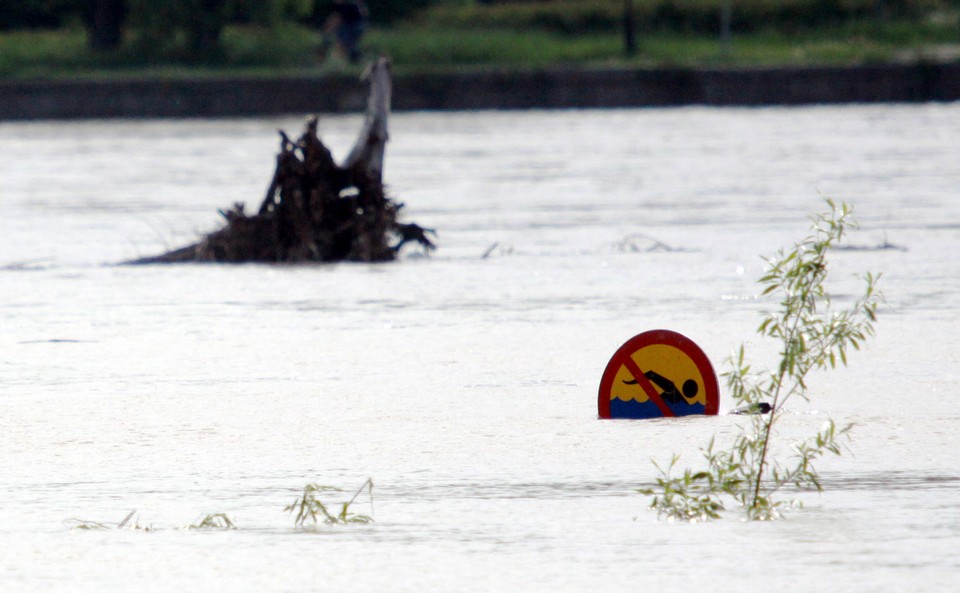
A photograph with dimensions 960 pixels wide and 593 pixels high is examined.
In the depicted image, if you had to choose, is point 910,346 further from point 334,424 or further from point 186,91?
point 186,91

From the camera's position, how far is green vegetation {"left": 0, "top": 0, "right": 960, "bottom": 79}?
34344 mm

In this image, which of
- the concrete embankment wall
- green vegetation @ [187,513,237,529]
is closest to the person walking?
the concrete embankment wall

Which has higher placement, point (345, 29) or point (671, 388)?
point (345, 29)

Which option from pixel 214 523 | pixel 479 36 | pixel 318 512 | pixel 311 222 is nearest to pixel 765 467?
pixel 318 512

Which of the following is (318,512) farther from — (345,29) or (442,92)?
(345,29)

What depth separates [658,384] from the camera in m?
6.36

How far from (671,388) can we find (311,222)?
565 centimetres

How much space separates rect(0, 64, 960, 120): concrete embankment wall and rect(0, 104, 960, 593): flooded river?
13.9 m

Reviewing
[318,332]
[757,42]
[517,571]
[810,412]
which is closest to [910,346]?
[810,412]

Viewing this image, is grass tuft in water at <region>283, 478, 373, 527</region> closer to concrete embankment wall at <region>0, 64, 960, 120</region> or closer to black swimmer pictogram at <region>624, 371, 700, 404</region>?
black swimmer pictogram at <region>624, 371, 700, 404</region>

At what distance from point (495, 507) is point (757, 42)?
35.4m

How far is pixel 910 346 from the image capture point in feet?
25.7

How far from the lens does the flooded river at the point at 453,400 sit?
4.43 m

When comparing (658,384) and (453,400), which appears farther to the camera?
(453,400)
